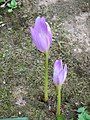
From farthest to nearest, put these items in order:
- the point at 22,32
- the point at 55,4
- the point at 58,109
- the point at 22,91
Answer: the point at 55,4 → the point at 22,32 → the point at 22,91 → the point at 58,109

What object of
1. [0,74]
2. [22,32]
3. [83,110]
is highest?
[22,32]

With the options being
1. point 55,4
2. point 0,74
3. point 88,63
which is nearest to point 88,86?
point 88,63

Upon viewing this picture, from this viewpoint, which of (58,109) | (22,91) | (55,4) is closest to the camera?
(58,109)

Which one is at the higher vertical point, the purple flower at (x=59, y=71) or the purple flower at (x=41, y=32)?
the purple flower at (x=41, y=32)

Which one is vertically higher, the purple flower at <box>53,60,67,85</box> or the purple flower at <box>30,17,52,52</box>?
the purple flower at <box>30,17,52,52</box>

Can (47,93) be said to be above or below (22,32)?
below

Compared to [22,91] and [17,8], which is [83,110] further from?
[17,8]

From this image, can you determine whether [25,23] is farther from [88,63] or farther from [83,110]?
[83,110]

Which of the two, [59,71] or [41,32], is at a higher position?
[41,32]

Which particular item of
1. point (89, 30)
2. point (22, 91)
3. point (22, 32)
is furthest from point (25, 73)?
point (89, 30)

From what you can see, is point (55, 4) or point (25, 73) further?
point (55, 4)
